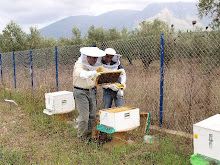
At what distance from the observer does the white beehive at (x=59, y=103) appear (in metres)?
5.73

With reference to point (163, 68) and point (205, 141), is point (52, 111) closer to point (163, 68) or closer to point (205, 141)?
point (163, 68)

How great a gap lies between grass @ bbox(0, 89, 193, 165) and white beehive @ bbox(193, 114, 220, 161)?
73cm

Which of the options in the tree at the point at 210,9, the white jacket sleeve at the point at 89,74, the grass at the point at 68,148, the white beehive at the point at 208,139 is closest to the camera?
the white beehive at the point at 208,139

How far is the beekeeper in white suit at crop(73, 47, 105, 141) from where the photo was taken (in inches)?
168

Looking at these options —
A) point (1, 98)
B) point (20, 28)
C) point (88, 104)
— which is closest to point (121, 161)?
point (88, 104)

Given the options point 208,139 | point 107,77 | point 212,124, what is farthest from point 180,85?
point 208,139

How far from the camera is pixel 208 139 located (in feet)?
9.19

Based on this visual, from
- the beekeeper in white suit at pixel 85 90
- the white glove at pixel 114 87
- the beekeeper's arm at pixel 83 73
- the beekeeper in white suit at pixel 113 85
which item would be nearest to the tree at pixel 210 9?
the beekeeper in white suit at pixel 113 85

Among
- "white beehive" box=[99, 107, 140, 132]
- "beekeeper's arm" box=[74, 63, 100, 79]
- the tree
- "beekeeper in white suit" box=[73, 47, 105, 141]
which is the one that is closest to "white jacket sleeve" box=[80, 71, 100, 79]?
"beekeeper's arm" box=[74, 63, 100, 79]

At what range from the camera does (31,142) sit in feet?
15.3

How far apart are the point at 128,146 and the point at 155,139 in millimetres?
572

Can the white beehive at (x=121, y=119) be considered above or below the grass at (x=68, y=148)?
above

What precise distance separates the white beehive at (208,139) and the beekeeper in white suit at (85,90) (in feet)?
6.79

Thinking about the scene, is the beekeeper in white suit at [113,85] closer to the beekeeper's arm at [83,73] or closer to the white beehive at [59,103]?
the beekeeper's arm at [83,73]
